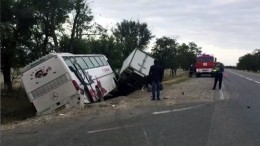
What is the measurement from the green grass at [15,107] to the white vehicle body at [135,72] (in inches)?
244

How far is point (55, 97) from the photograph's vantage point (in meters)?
19.1

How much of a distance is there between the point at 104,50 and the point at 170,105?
42248 mm

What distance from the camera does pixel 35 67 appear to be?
64.8 ft

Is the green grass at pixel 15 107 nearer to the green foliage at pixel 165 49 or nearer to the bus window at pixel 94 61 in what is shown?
the bus window at pixel 94 61

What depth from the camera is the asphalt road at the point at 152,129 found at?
9883 millimetres

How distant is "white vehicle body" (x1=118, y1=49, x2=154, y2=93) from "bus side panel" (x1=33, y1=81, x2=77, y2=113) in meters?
9.94

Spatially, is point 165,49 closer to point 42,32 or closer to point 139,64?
point 42,32

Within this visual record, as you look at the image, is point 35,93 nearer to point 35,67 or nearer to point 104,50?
point 35,67

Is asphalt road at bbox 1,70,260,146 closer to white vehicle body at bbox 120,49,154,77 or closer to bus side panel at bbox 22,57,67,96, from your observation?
bus side panel at bbox 22,57,67,96

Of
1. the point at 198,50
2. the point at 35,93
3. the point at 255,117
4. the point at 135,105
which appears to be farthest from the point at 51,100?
the point at 198,50

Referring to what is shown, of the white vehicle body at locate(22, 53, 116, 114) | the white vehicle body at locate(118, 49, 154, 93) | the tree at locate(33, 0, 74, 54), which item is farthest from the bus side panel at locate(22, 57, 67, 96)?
the tree at locate(33, 0, 74, 54)

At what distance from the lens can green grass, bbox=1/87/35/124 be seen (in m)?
21.6

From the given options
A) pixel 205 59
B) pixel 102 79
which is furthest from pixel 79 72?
pixel 205 59

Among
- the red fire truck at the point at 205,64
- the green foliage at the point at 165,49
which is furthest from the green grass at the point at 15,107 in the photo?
the green foliage at the point at 165,49
